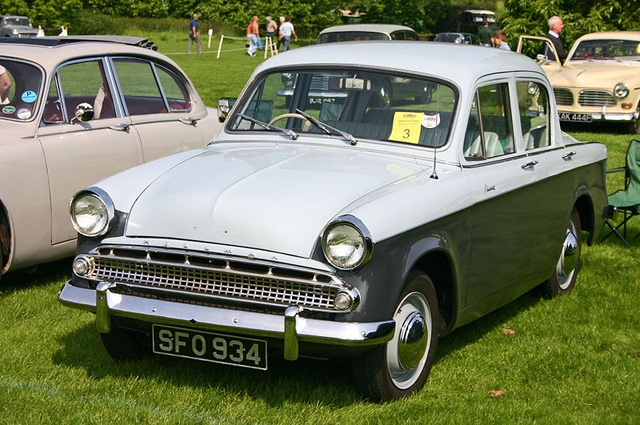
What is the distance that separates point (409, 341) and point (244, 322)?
34.7 inches

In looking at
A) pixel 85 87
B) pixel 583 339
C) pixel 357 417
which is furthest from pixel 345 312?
pixel 85 87

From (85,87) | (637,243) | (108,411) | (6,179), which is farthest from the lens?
(637,243)

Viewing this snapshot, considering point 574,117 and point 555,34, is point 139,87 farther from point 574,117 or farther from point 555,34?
point 555,34

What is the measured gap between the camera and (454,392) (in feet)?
15.1

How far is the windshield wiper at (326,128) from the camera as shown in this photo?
16.8 feet

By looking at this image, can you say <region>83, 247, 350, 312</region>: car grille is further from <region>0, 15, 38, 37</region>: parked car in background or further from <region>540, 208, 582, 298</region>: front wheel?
<region>0, 15, 38, 37</region>: parked car in background

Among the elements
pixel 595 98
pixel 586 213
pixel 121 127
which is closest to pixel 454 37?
pixel 595 98

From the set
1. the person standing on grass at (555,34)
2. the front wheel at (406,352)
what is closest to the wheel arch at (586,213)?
the front wheel at (406,352)

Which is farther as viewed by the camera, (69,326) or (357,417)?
(69,326)

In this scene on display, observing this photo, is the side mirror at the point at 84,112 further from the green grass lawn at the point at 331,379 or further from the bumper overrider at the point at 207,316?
the bumper overrider at the point at 207,316

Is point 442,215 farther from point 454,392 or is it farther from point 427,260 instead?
point 454,392

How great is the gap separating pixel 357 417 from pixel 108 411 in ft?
3.89

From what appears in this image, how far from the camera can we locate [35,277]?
669cm

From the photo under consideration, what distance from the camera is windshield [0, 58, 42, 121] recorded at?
6.35 m
